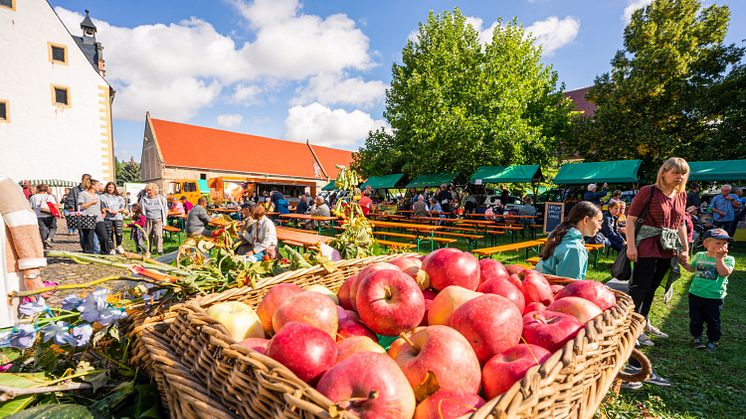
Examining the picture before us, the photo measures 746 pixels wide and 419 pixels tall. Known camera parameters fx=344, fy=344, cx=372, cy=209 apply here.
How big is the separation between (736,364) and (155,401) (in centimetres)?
563

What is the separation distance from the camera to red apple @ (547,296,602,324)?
5.02ft

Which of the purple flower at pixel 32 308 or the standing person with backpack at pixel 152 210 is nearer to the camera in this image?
the purple flower at pixel 32 308

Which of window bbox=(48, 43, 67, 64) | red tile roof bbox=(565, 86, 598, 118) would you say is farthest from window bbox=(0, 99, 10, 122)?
red tile roof bbox=(565, 86, 598, 118)

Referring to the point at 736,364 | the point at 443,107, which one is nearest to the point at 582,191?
the point at 443,107

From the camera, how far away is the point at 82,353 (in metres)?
1.62

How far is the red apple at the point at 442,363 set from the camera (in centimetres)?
109

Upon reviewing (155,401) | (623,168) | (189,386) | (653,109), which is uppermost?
(653,109)

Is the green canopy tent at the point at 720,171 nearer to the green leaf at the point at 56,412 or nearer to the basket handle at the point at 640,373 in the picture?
the basket handle at the point at 640,373

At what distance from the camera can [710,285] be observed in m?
4.11

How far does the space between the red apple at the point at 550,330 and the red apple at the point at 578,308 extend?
0.51 ft

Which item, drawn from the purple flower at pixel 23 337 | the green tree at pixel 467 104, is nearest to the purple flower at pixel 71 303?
the purple flower at pixel 23 337

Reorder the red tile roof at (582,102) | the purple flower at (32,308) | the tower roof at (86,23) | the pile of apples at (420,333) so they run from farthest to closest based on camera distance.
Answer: the red tile roof at (582,102)
the tower roof at (86,23)
the purple flower at (32,308)
the pile of apples at (420,333)

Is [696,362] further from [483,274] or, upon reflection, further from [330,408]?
[330,408]

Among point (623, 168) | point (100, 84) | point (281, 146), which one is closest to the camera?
point (623, 168)
